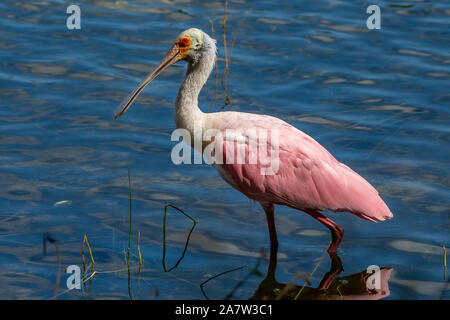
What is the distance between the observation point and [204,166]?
29.0 ft

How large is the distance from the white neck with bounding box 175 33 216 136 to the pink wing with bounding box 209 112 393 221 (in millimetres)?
212

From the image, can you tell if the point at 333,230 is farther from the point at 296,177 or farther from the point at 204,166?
the point at 204,166

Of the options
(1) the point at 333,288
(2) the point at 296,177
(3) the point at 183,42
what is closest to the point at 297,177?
(2) the point at 296,177

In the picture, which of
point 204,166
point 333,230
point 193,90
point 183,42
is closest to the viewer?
point 333,230

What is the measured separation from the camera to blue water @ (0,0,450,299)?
703 centimetres

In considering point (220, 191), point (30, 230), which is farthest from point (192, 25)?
point (30, 230)

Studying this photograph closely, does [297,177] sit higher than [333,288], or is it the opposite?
[297,177]

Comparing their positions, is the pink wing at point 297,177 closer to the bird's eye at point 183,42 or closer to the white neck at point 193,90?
the white neck at point 193,90

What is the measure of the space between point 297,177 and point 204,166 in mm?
1898

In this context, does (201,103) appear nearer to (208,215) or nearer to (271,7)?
(208,215)

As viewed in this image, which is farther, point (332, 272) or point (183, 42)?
point (183, 42)

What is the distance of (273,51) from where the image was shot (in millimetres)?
11562

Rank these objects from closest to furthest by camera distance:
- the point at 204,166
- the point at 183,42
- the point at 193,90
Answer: the point at 193,90
the point at 183,42
the point at 204,166

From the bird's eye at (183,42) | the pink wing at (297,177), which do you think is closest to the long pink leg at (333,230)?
the pink wing at (297,177)
